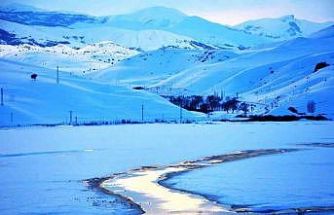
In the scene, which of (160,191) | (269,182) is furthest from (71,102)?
(160,191)

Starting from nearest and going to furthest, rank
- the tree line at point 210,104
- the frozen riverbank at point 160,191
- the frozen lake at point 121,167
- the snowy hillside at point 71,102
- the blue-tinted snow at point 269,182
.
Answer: the frozen riverbank at point 160,191 → the blue-tinted snow at point 269,182 → the frozen lake at point 121,167 → the snowy hillside at point 71,102 → the tree line at point 210,104

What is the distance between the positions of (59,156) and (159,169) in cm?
997

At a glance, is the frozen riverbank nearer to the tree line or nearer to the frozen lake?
the frozen lake

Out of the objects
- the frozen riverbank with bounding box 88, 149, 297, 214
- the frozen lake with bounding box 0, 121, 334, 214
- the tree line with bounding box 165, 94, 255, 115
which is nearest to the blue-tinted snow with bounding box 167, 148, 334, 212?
the frozen lake with bounding box 0, 121, 334, 214

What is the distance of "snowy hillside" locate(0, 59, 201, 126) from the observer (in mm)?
103356

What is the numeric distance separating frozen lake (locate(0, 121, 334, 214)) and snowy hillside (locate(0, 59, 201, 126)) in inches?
1654

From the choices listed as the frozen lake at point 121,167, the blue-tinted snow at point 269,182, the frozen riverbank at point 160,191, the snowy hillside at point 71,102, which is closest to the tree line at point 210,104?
the snowy hillside at point 71,102

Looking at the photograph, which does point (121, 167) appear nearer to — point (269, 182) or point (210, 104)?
point (269, 182)

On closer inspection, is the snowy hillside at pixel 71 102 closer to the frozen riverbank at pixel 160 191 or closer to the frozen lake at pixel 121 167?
the frozen lake at pixel 121 167

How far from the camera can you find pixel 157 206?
82.7ft

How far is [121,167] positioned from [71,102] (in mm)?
81068

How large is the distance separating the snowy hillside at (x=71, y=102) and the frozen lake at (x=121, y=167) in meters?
42.0

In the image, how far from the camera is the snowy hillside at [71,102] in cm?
10336

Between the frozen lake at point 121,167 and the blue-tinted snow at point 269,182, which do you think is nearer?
the blue-tinted snow at point 269,182
